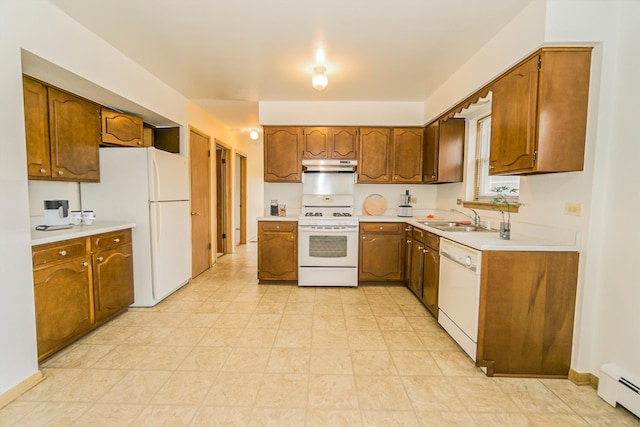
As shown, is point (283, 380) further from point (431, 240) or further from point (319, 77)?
point (319, 77)

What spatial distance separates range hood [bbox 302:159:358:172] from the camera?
4.00 meters

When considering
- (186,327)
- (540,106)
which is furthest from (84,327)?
(540,106)

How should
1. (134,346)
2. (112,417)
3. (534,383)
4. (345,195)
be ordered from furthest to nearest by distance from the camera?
1. (345,195)
2. (134,346)
3. (534,383)
4. (112,417)

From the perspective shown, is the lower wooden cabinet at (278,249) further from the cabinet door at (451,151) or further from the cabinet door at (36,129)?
the cabinet door at (36,129)

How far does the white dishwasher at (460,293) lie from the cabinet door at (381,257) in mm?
1132

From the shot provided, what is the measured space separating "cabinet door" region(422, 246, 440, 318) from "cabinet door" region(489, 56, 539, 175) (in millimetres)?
938

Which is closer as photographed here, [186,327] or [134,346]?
[134,346]

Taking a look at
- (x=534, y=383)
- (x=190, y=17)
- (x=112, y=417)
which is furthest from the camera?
(x=190, y=17)

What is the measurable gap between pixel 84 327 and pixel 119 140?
1.83 metres

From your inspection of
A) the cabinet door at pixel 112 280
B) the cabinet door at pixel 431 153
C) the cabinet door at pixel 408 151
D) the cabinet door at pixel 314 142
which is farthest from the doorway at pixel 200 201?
the cabinet door at pixel 431 153

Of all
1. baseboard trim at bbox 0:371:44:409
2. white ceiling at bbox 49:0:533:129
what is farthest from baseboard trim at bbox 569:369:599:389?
baseboard trim at bbox 0:371:44:409

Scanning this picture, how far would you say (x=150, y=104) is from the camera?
3.15 meters

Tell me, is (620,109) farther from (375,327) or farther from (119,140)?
(119,140)

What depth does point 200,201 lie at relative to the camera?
4.41 metres
